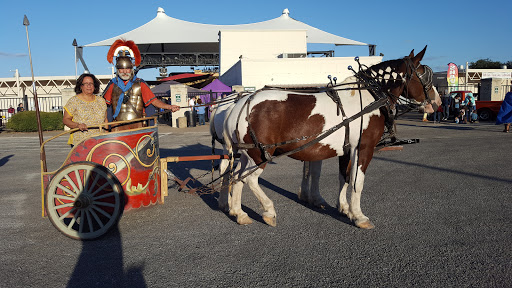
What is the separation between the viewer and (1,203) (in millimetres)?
6195

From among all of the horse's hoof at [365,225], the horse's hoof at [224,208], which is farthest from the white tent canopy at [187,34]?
the horse's hoof at [365,225]

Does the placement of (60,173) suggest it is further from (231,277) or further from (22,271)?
(231,277)

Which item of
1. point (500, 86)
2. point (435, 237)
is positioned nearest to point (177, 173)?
point (435, 237)

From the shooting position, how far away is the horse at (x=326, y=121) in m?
4.56

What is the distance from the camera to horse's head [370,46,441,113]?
4.81 metres

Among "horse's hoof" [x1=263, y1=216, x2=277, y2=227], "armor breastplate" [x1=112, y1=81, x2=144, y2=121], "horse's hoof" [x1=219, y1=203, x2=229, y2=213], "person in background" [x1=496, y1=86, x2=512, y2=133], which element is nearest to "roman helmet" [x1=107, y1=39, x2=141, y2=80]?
"armor breastplate" [x1=112, y1=81, x2=144, y2=121]

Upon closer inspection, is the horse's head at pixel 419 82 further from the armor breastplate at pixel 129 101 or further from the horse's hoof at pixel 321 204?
the armor breastplate at pixel 129 101

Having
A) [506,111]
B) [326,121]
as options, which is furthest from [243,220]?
[506,111]

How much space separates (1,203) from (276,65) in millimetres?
24393

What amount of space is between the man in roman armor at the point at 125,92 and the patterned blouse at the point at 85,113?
32 centimetres

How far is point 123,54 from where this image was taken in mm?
5613

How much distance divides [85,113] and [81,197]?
4.54ft

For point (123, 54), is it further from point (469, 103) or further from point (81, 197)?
point (469, 103)

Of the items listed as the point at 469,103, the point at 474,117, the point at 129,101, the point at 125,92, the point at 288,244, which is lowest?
the point at 288,244
